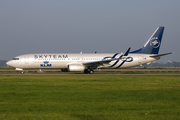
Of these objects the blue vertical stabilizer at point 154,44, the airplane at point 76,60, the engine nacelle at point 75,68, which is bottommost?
the engine nacelle at point 75,68

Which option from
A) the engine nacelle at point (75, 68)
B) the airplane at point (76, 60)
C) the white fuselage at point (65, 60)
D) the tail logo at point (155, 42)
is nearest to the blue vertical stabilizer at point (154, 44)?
the tail logo at point (155, 42)

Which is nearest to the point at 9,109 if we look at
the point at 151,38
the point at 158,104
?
the point at 158,104

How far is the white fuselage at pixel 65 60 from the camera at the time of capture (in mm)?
40875

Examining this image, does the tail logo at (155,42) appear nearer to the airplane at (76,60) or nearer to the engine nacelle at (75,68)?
the airplane at (76,60)

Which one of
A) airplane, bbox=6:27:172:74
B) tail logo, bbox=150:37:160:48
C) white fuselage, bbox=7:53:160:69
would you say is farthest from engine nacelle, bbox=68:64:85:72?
tail logo, bbox=150:37:160:48

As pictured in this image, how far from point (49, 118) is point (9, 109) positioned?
8.24ft

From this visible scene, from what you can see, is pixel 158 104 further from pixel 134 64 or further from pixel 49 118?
pixel 134 64

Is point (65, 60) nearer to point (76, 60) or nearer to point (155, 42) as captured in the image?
point (76, 60)

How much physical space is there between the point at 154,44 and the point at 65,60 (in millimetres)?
16409

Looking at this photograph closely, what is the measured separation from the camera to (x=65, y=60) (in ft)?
135

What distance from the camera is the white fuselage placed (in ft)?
134

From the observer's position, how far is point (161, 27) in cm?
4372

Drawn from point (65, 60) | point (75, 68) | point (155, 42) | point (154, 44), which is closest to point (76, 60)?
point (65, 60)

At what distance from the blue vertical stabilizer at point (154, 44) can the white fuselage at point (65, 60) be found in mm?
1793
